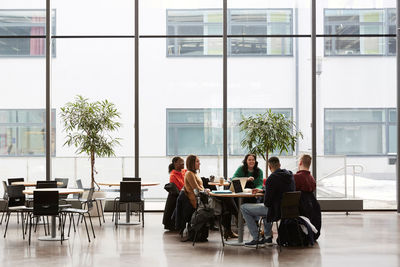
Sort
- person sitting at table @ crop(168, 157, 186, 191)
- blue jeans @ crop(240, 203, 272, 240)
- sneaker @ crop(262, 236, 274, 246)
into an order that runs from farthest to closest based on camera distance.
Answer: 1. person sitting at table @ crop(168, 157, 186, 191)
2. sneaker @ crop(262, 236, 274, 246)
3. blue jeans @ crop(240, 203, 272, 240)

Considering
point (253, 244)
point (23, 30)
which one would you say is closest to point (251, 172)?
point (253, 244)

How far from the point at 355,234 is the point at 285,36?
464cm

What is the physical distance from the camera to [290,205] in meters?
7.84

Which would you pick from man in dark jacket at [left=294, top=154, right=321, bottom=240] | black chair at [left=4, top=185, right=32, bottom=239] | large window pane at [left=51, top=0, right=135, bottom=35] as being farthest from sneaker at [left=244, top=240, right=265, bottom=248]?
large window pane at [left=51, top=0, right=135, bottom=35]

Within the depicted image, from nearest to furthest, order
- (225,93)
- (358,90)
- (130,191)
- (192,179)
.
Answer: (192,179), (130,191), (225,93), (358,90)

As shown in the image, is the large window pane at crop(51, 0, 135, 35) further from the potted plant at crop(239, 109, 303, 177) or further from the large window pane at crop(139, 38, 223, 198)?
the potted plant at crop(239, 109, 303, 177)

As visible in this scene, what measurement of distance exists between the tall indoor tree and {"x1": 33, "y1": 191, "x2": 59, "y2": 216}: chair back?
3.30m

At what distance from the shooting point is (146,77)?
39.9ft

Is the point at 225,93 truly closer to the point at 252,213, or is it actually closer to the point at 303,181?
the point at 303,181

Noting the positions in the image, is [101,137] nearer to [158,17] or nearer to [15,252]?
[158,17]

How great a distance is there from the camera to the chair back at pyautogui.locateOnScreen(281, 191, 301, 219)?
7.73m

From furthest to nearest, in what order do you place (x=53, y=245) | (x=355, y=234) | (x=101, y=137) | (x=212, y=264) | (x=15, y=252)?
(x=101, y=137)
(x=355, y=234)
(x=53, y=245)
(x=15, y=252)
(x=212, y=264)

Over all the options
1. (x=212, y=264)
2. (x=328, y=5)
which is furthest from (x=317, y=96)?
(x=212, y=264)

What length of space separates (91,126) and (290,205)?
4966mm
